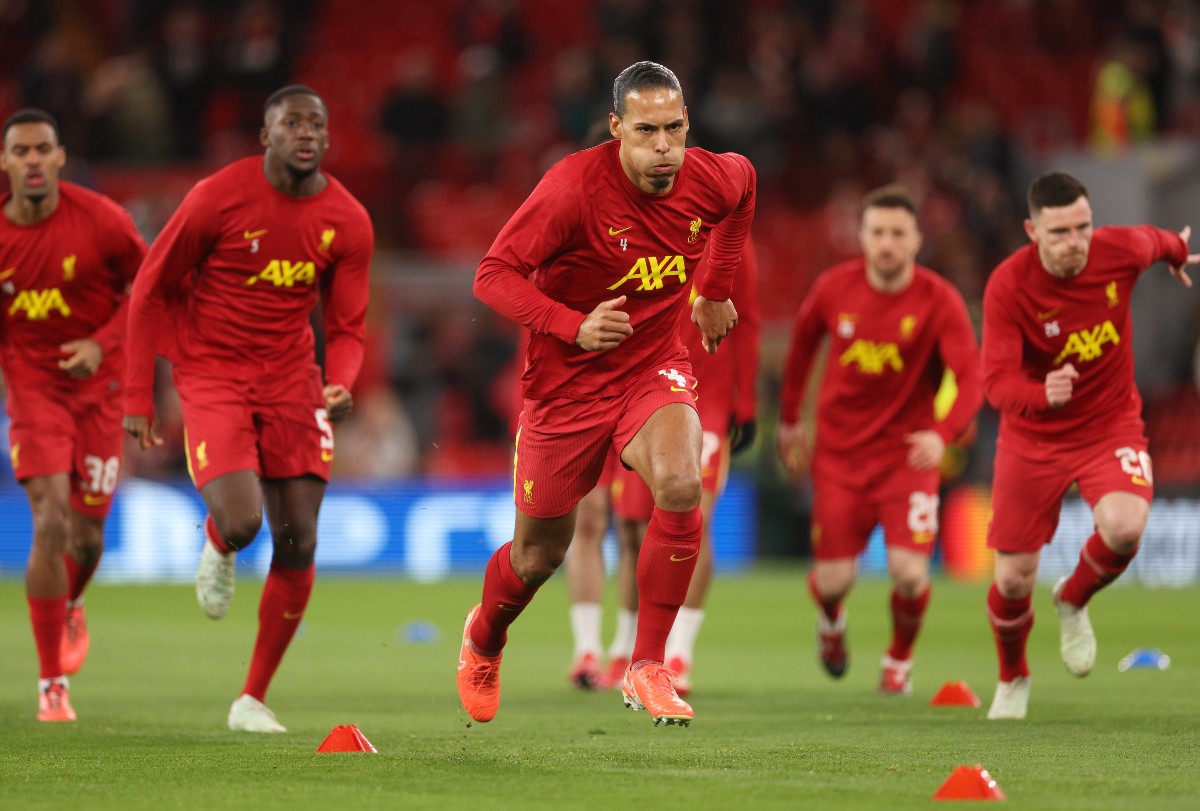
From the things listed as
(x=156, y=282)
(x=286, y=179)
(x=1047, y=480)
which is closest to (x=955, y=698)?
(x=1047, y=480)

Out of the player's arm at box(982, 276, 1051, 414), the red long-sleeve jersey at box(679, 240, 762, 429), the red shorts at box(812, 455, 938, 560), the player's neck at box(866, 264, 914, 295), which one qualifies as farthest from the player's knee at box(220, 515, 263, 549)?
the player's neck at box(866, 264, 914, 295)

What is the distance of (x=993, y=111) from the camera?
80.8 ft

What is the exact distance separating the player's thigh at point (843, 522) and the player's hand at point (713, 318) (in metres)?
3.26

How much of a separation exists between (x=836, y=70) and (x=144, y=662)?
1485 cm

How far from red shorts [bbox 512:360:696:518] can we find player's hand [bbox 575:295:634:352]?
1.62 ft

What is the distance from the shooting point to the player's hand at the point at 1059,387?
827cm

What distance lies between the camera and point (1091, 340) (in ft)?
28.4

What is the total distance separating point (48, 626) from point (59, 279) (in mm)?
1759

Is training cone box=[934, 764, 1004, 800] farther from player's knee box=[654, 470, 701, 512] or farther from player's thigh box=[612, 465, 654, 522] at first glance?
player's thigh box=[612, 465, 654, 522]

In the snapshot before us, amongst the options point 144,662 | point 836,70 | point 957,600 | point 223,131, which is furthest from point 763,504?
point 144,662

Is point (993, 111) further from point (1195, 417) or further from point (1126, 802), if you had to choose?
point (1126, 802)

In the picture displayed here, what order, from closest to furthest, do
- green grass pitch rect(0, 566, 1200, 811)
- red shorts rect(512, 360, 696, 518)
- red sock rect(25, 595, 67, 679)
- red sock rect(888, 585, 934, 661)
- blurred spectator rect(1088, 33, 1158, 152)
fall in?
green grass pitch rect(0, 566, 1200, 811) → red shorts rect(512, 360, 696, 518) → red sock rect(25, 595, 67, 679) → red sock rect(888, 585, 934, 661) → blurred spectator rect(1088, 33, 1158, 152)

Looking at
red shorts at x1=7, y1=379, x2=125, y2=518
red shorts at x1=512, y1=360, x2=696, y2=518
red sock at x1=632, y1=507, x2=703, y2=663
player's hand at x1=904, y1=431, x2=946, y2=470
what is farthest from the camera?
player's hand at x1=904, y1=431, x2=946, y2=470

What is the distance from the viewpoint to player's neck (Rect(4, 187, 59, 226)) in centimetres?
924
